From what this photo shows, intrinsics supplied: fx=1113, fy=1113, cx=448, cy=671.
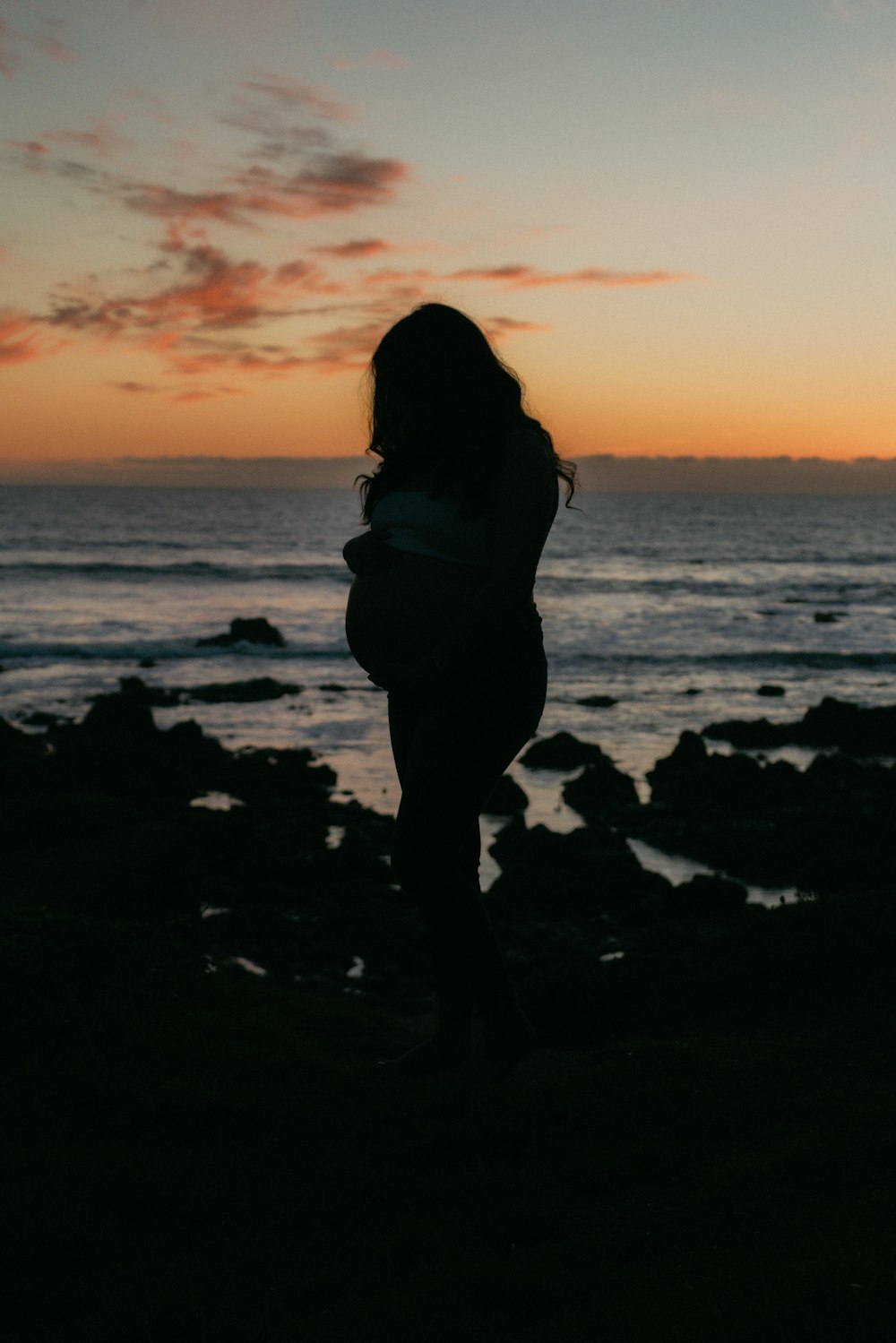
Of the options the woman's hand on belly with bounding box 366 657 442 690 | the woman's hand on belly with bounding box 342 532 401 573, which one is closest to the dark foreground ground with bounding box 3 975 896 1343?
the woman's hand on belly with bounding box 366 657 442 690

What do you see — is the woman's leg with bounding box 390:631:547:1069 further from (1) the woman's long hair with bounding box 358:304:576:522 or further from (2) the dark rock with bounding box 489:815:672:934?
(2) the dark rock with bounding box 489:815:672:934

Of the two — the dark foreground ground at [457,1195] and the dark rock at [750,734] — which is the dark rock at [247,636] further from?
the dark foreground ground at [457,1195]

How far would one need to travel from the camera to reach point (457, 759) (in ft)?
11.3

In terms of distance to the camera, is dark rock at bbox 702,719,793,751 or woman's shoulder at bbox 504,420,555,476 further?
dark rock at bbox 702,719,793,751

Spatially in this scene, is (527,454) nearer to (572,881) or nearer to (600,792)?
(572,881)

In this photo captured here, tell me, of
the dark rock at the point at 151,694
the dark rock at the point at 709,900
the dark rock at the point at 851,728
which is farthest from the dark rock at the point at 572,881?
the dark rock at the point at 151,694

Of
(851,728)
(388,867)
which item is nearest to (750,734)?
(851,728)

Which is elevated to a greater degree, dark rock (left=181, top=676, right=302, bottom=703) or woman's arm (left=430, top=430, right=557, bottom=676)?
woman's arm (left=430, top=430, right=557, bottom=676)

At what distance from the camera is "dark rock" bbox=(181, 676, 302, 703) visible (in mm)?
23656

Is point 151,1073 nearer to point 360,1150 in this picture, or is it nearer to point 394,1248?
point 360,1150

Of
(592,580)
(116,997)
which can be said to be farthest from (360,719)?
(592,580)

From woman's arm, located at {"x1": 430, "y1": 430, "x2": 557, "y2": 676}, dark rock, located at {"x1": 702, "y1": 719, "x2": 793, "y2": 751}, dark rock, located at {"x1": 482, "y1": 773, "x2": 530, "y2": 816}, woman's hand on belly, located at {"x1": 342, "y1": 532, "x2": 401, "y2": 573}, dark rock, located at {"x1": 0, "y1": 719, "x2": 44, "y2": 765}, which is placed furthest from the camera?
dark rock, located at {"x1": 702, "y1": 719, "x2": 793, "y2": 751}

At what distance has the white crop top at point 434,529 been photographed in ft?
11.3

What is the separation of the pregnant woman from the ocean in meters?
1.19
